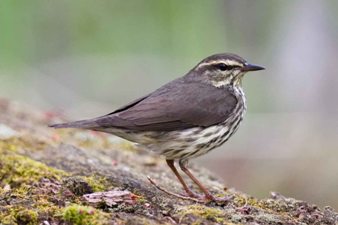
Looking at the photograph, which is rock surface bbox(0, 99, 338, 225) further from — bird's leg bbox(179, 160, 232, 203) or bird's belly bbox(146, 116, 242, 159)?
bird's belly bbox(146, 116, 242, 159)

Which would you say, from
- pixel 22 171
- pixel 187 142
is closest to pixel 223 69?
pixel 187 142

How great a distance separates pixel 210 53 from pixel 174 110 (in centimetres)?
583

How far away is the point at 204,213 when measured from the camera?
15.0ft

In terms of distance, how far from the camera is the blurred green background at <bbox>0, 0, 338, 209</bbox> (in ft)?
34.0

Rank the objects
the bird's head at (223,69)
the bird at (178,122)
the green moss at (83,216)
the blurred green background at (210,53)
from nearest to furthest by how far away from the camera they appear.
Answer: the green moss at (83,216)
the bird at (178,122)
the bird's head at (223,69)
the blurred green background at (210,53)

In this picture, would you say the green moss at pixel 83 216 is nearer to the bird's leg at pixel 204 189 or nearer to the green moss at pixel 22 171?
the green moss at pixel 22 171

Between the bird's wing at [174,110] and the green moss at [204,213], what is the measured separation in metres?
1.30

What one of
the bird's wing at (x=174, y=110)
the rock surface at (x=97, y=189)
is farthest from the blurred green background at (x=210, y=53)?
the bird's wing at (x=174, y=110)

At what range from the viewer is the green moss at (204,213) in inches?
179

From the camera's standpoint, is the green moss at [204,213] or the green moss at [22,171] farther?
the green moss at [22,171]

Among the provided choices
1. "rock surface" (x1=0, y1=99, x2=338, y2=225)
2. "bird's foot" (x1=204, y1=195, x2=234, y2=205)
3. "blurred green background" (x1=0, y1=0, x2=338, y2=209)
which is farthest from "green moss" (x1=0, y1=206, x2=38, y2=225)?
"blurred green background" (x1=0, y1=0, x2=338, y2=209)

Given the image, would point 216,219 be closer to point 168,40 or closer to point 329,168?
point 329,168

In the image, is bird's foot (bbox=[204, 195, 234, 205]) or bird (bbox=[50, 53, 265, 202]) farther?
bird (bbox=[50, 53, 265, 202])

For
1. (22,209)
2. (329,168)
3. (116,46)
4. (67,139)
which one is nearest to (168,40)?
(116,46)
